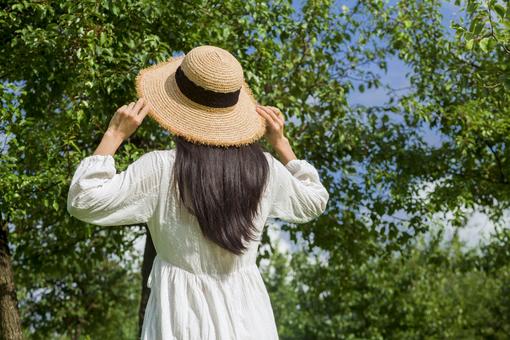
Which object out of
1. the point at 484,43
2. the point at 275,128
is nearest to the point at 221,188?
the point at 275,128

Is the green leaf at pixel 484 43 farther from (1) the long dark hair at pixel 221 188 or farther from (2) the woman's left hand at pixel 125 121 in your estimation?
(2) the woman's left hand at pixel 125 121

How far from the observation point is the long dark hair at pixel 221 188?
259 centimetres

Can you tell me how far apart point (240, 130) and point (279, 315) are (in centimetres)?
1955

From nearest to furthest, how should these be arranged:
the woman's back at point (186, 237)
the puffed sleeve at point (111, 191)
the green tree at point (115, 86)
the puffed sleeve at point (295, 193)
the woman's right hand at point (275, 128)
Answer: the puffed sleeve at point (111, 191) < the woman's back at point (186, 237) < the puffed sleeve at point (295, 193) < the woman's right hand at point (275, 128) < the green tree at point (115, 86)

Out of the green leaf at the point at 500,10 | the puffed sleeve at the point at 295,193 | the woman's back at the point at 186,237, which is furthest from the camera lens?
the green leaf at the point at 500,10

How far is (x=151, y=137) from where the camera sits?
26.9 feet

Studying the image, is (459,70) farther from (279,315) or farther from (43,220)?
(279,315)

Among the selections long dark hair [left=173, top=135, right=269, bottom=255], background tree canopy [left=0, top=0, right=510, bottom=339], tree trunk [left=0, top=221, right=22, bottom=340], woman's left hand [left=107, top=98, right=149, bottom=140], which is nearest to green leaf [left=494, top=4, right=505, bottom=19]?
background tree canopy [left=0, top=0, right=510, bottom=339]

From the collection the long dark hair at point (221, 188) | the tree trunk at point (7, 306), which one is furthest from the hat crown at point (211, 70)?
the tree trunk at point (7, 306)

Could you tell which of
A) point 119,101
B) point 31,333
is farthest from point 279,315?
point 119,101

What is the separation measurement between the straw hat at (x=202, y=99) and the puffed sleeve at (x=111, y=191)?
18 cm

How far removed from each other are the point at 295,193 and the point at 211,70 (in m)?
0.60

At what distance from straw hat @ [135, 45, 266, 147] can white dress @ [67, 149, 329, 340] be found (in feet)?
0.45

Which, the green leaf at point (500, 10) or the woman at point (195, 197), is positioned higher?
the green leaf at point (500, 10)
